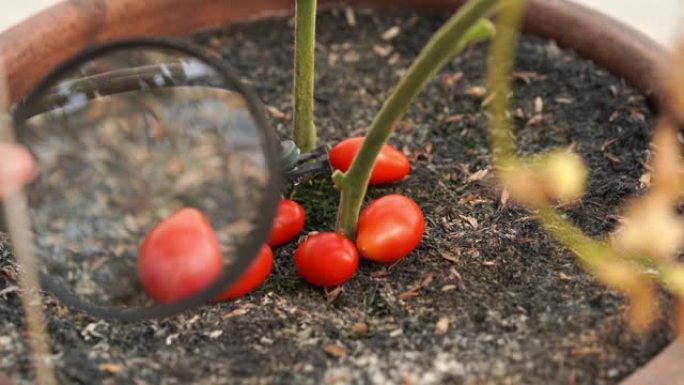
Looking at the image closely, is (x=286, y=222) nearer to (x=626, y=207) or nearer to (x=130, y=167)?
(x=130, y=167)

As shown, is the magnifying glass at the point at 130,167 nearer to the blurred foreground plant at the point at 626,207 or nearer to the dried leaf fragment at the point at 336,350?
the dried leaf fragment at the point at 336,350

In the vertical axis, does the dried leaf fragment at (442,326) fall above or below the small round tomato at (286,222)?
below

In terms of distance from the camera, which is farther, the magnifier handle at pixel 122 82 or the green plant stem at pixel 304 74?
the green plant stem at pixel 304 74

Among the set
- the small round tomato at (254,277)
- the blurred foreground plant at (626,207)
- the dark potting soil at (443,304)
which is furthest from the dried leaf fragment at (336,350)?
the blurred foreground plant at (626,207)

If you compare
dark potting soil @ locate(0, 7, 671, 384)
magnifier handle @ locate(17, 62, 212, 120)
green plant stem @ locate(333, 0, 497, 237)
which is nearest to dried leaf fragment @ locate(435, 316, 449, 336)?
dark potting soil @ locate(0, 7, 671, 384)

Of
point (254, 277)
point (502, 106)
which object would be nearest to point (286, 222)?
point (254, 277)

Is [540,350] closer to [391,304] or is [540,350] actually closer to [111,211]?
[391,304]

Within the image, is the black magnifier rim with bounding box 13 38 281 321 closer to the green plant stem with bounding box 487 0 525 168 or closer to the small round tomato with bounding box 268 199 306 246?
the small round tomato with bounding box 268 199 306 246
